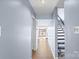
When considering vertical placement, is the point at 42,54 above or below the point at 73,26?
below

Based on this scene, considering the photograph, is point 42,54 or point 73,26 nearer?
point 73,26

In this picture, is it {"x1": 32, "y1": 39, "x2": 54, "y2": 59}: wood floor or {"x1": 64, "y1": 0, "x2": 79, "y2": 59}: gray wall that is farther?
{"x1": 32, "y1": 39, "x2": 54, "y2": 59}: wood floor

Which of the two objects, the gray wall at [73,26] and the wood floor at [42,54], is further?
the wood floor at [42,54]

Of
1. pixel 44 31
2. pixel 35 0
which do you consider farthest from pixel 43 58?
pixel 44 31

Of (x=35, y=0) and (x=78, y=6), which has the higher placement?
(x=35, y=0)

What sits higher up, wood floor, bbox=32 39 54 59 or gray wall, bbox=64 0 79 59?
gray wall, bbox=64 0 79 59

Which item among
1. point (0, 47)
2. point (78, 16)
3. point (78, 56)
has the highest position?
point (78, 16)

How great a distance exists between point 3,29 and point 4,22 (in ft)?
0.35

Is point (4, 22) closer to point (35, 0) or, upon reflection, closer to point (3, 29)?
point (3, 29)

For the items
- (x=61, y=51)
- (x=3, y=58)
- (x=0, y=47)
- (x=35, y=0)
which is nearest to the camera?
(x=0, y=47)

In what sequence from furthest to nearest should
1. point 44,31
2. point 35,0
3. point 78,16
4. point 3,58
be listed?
point 44,31, point 35,0, point 78,16, point 3,58

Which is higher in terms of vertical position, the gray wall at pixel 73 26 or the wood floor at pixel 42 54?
the gray wall at pixel 73 26

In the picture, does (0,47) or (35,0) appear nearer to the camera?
(0,47)

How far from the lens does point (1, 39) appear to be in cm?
166
